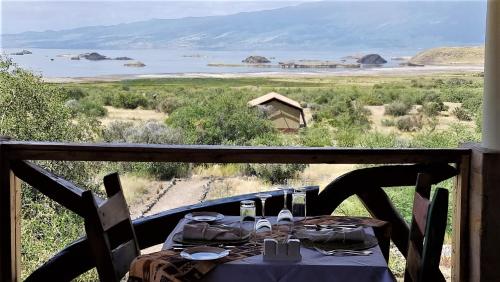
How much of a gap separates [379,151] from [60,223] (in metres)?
4.30

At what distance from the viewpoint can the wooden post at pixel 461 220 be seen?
3.27 m

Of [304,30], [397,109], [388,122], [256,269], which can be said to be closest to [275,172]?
[397,109]

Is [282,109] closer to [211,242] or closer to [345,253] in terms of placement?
[211,242]

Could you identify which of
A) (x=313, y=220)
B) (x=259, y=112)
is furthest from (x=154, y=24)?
(x=313, y=220)

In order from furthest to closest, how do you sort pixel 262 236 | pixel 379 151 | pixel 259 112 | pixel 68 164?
pixel 259 112, pixel 68 164, pixel 379 151, pixel 262 236

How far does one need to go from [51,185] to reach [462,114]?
7884mm

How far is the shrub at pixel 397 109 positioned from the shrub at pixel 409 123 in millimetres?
119

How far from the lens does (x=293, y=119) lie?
10.0 metres

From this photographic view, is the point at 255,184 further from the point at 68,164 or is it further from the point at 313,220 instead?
the point at 313,220

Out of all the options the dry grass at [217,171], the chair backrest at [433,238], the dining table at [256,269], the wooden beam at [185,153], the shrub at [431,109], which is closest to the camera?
the dining table at [256,269]

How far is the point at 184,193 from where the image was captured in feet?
27.7

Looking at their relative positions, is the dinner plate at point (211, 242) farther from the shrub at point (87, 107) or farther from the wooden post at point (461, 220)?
the shrub at point (87, 107)

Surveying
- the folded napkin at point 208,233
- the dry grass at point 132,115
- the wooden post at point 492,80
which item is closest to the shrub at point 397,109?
the dry grass at point 132,115

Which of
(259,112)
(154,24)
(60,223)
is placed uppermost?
(154,24)
